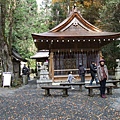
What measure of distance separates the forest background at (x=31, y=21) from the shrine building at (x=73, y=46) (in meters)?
3.17

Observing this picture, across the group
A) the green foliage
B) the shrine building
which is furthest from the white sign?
the green foliage

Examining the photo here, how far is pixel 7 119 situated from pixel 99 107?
3.10 metres

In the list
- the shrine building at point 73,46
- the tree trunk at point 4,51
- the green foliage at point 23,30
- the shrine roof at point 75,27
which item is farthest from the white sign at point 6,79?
the green foliage at point 23,30

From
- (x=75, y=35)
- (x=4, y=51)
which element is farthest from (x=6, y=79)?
(x=75, y=35)

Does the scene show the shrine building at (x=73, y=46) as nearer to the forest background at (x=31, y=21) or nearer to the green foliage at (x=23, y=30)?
the forest background at (x=31, y=21)

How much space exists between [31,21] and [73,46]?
13022mm

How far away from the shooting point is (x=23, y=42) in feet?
84.5

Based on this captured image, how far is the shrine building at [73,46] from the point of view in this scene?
14815 mm

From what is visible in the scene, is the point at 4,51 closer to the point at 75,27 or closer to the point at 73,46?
the point at 73,46

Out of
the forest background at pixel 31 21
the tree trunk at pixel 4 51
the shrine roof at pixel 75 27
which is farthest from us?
the forest background at pixel 31 21

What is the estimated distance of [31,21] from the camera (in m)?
27.0

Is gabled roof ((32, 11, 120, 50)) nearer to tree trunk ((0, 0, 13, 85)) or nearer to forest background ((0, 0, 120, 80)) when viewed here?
tree trunk ((0, 0, 13, 85))

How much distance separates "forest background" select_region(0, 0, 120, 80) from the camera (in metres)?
16.3

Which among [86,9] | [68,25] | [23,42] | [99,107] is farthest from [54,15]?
[99,107]
